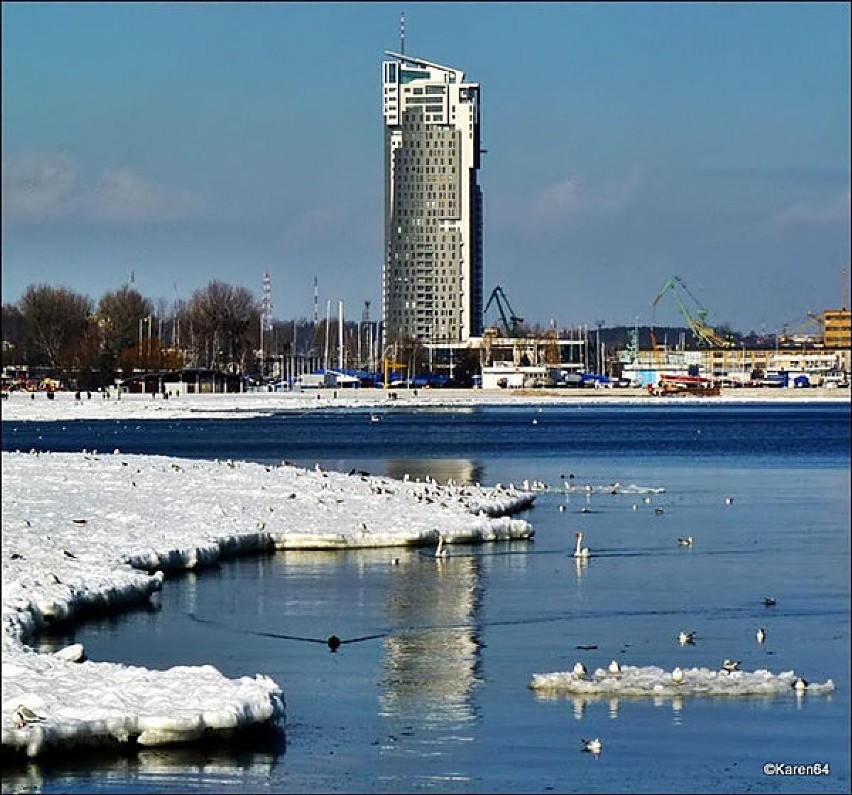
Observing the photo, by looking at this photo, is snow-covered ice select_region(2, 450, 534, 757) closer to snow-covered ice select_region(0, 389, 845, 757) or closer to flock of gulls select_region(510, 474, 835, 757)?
snow-covered ice select_region(0, 389, 845, 757)

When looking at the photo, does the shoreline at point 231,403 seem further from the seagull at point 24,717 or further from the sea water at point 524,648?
the seagull at point 24,717

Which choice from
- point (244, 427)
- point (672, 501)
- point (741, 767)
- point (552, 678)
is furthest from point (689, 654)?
point (244, 427)

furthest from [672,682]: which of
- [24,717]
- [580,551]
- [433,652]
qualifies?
[580,551]

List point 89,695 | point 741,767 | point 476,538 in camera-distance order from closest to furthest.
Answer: point 741,767 < point 89,695 < point 476,538

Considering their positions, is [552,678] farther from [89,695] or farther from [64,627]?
[64,627]

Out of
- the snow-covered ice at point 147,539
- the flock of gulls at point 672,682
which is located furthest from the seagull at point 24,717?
the flock of gulls at point 672,682

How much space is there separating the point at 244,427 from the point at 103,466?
66575mm

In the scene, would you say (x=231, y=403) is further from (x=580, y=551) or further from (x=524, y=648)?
(x=524, y=648)

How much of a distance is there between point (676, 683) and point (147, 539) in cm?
1387

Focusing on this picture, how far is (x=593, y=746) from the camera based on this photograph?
17234 millimetres

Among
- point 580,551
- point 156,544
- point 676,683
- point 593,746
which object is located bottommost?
point 593,746

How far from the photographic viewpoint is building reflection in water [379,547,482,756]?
731 inches

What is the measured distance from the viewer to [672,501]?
46500 mm

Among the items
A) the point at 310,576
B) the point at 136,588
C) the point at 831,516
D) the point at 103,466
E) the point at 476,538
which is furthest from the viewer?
the point at 103,466
